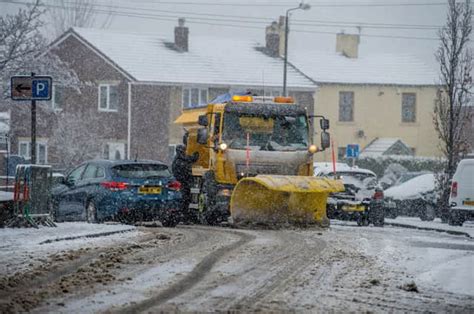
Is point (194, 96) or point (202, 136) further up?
point (194, 96)

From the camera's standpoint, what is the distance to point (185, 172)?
25016 mm

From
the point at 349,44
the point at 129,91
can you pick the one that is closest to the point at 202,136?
the point at 129,91

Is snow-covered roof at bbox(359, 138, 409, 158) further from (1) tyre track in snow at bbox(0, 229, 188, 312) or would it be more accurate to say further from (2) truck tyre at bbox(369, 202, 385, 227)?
(1) tyre track in snow at bbox(0, 229, 188, 312)

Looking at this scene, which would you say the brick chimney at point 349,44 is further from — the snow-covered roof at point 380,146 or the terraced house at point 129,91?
the terraced house at point 129,91

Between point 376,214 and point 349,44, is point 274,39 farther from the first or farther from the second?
point 376,214

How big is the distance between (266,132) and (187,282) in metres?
11.4

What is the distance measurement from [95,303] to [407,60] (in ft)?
198

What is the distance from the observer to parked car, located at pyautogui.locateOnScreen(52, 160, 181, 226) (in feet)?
71.8

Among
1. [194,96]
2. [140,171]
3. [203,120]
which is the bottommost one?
[140,171]

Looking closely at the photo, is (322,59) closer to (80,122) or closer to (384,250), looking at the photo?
(80,122)

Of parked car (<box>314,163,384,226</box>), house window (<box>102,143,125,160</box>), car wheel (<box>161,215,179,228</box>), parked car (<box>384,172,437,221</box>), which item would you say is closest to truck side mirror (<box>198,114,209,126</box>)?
car wheel (<box>161,215,179,228</box>)

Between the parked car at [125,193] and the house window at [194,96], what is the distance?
33.0 metres

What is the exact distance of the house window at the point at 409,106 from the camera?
64.0 metres

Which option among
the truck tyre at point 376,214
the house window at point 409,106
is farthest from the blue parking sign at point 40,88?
the house window at point 409,106
